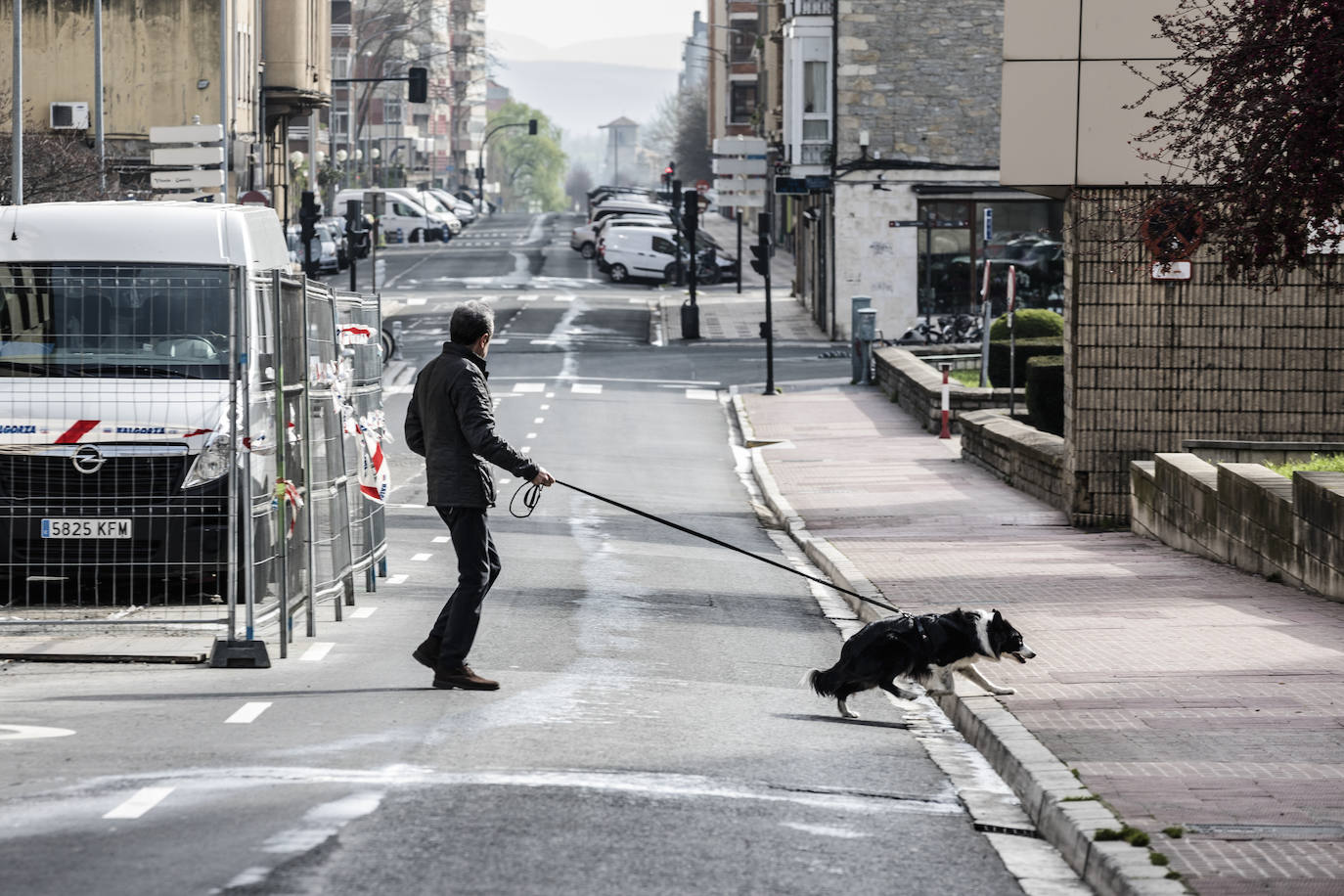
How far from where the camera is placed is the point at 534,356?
45875 millimetres

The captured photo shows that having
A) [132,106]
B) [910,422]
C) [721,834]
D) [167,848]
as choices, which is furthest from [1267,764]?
[132,106]

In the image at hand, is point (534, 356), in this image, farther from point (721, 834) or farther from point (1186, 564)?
point (721, 834)

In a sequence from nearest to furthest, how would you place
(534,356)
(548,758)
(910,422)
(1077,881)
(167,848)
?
1. (167,848)
2. (1077,881)
3. (548,758)
4. (910,422)
5. (534,356)

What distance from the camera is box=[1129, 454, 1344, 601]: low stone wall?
13.9 metres

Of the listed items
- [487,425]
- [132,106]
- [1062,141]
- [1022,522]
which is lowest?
[1022,522]

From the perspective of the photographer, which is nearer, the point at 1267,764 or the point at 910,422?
the point at 1267,764

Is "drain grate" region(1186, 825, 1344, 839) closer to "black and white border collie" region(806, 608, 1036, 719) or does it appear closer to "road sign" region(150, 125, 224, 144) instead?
"black and white border collie" region(806, 608, 1036, 719)

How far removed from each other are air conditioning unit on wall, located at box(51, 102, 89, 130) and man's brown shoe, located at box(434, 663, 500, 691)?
4823 cm

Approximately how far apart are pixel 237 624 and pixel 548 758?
11.4 ft

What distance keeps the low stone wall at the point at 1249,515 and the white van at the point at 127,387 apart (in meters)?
7.17

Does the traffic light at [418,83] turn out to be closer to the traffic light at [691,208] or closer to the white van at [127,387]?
the traffic light at [691,208]

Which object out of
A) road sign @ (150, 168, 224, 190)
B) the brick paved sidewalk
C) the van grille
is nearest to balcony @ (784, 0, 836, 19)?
road sign @ (150, 168, 224, 190)

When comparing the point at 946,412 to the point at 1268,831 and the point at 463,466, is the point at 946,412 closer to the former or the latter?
the point at 463,466

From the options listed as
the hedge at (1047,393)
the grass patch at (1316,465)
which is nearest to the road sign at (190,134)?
the hedge at (1047,393)
